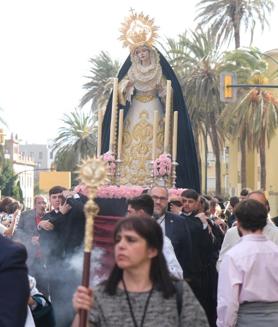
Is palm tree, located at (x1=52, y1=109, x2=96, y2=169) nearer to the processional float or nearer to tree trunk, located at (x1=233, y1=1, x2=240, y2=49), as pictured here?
tree trunk, located at (x1=233, y1=1, x2=240, y2=49)

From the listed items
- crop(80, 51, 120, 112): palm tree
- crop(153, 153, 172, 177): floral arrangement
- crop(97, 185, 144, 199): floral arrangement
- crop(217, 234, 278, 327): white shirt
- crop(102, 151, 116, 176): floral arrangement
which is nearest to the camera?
crop(217, 234, 278, 327): white shirt

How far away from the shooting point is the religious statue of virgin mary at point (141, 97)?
1434cm

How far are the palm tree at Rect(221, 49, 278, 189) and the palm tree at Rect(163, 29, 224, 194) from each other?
0.96 meters

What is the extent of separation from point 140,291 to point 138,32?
10883 mm

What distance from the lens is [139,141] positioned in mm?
14477

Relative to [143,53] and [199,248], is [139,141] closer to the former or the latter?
[143,53]

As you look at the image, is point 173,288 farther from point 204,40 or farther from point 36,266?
point 204,40

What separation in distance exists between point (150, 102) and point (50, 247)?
18.8 ft

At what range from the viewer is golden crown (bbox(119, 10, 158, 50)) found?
14359 mm

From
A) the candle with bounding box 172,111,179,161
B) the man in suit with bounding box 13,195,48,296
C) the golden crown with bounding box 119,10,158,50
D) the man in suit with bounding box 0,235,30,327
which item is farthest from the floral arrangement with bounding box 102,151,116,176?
the man in suit with bounding box 0,235,30,327

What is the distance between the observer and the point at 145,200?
22.4 feet

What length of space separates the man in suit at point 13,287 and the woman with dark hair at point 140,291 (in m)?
0.35

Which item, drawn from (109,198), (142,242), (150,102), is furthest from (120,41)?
(142,242)

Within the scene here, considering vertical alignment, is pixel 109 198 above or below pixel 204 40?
below
